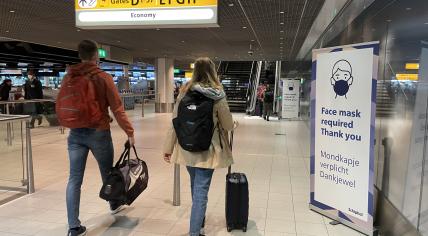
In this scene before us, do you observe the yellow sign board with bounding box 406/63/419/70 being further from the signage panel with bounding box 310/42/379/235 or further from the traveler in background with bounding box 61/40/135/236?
the traveler in background with bounding box 61/40/135/236

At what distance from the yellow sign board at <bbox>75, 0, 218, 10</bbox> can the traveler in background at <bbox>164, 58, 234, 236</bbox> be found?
2.33 meters

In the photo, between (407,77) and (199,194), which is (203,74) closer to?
(199,194)

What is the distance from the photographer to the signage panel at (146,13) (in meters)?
4.73

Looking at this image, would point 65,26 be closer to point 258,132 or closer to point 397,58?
point 258,132

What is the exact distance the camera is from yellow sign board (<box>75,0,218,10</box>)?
472 centimetres

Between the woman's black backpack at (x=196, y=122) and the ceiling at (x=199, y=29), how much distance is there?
158 inches

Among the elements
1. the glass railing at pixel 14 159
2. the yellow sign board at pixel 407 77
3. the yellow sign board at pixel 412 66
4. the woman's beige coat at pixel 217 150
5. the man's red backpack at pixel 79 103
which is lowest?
the glass railing at pixel 14 159

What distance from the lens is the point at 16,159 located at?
5703 mm

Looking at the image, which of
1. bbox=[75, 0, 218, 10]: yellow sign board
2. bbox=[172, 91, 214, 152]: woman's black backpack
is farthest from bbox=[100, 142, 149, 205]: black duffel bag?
bbox=[75, 0, 218, 10]: yellow sign board

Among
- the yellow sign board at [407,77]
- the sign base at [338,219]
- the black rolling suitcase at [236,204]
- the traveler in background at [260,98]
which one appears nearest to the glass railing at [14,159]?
the black rolling suitcase at [236,204]

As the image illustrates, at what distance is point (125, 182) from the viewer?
285 cm

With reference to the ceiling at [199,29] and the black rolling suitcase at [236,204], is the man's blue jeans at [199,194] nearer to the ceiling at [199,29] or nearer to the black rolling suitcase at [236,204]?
the black rolling suitcase at [236,204]

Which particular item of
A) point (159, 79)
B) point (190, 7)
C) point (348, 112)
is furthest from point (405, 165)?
point (159, 79)

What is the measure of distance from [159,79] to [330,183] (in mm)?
14579
